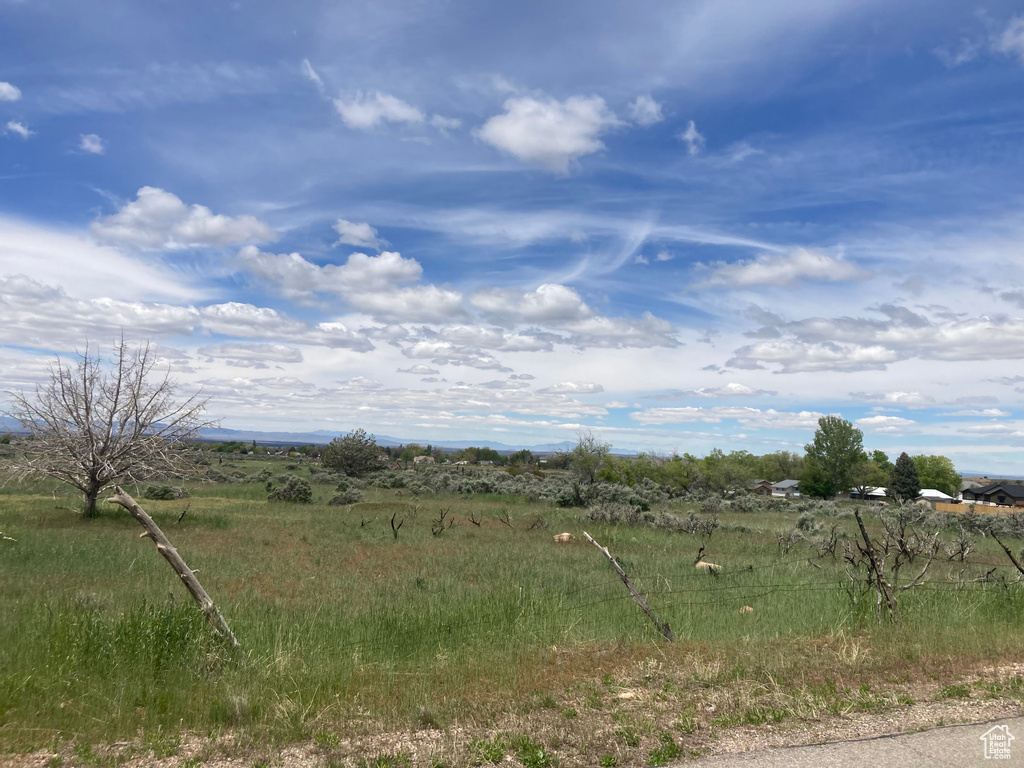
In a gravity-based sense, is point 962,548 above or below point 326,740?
above

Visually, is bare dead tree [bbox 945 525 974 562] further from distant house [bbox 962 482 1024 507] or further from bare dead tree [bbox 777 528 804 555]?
distant house [bbox 962 482 1024 507]

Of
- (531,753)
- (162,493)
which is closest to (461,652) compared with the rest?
(531,753)

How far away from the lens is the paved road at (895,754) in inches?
194

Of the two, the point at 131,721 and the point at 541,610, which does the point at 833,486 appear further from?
the point at 131,721

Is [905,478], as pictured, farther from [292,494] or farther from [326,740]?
[326,740]

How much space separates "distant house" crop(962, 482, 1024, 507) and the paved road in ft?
337

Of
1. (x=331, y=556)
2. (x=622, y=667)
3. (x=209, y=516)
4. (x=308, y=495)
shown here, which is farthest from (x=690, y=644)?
(x=308, y=495)

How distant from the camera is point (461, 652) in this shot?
329 inches

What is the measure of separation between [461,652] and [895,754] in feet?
16.1

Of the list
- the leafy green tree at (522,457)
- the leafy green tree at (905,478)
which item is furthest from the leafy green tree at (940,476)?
the leafy green tree at (522,457)

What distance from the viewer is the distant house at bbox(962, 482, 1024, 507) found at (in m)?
89.5

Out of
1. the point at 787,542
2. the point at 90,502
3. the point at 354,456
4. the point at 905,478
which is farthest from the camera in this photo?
the point at 905,478

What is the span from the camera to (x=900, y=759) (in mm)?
5016

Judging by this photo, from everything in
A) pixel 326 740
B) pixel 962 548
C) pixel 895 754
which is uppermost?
pixel 962 548
